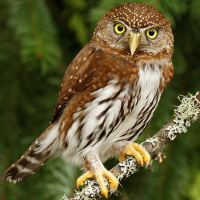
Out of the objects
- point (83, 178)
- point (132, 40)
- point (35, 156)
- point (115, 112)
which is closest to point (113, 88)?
point (115, 112)

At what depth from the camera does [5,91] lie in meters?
4.52

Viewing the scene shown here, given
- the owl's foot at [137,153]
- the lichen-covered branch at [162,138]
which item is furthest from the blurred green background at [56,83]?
the lichen-covered branch at [162,138]

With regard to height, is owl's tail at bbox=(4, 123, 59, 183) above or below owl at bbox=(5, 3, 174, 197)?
below

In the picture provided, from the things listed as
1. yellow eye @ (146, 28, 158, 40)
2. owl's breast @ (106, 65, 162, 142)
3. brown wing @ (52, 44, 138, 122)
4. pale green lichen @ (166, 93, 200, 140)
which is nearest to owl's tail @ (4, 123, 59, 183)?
brown wing @ (52, 44, 138, 122)

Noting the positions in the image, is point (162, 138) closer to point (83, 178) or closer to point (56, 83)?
point (83, 178)

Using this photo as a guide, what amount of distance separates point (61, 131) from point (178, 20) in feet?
2.56

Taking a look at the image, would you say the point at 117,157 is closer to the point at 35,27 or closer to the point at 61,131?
the point at 61,131

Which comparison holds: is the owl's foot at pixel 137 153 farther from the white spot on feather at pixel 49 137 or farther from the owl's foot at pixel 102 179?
the white spot on feather at pixel 49 137

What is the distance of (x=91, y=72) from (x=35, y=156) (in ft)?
1.77

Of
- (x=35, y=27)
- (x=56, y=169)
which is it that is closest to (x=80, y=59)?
(x=35, y=27)

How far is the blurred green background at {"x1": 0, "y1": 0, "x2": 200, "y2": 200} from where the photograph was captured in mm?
4289

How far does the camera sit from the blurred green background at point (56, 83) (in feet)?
14.1

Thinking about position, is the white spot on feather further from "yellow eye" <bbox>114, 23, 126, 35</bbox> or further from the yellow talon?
"yellow eye" <bbox>114, 23, 126, 35</bbox>

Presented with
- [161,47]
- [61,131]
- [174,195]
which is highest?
[161,47]
